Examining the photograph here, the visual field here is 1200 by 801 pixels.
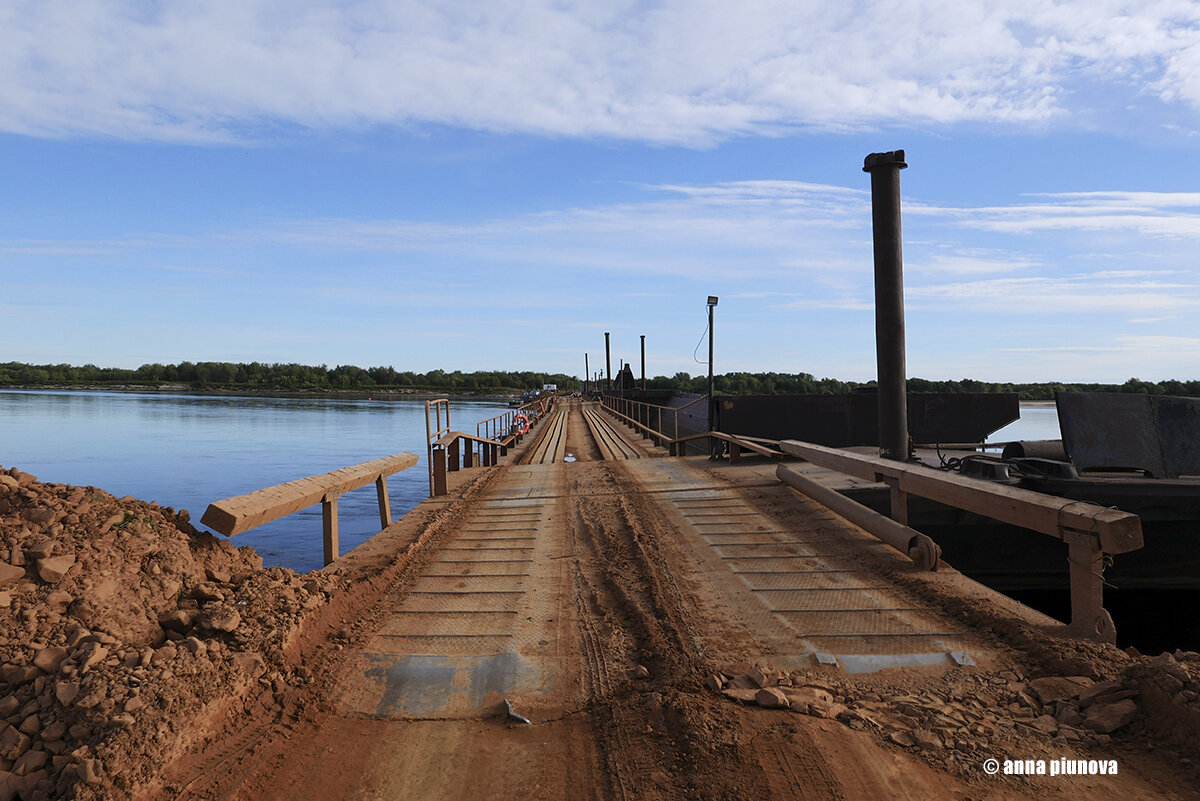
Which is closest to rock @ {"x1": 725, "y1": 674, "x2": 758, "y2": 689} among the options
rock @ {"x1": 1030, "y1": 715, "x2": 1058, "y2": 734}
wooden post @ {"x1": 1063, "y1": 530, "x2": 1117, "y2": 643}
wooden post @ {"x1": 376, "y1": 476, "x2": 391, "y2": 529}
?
rock @ {"x1": 1030, "y1": 715, "x2": 1058, "y2": 734}

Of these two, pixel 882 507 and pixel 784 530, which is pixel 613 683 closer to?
pixel 784 530

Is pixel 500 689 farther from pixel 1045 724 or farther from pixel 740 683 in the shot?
pixel 1045 724

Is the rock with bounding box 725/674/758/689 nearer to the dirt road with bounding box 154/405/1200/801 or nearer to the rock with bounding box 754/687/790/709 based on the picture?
the dirt road with bounding box 154/405/1200/801

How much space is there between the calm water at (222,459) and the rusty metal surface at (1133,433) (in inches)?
553

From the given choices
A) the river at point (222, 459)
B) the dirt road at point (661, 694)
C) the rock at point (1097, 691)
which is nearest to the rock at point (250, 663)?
the dirt road at point (661, 694)

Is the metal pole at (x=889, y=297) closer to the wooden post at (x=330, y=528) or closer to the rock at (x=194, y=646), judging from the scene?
the wooden post at (x=330, y=528)

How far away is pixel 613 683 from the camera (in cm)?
319

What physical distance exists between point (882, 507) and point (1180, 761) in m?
5.83

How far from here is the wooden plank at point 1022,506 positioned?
340 cm

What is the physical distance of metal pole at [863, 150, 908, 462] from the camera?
9000 mm

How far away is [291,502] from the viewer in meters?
4.37

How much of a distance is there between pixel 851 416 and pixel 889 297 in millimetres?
6858

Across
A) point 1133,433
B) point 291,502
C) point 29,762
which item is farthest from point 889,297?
point 29,762

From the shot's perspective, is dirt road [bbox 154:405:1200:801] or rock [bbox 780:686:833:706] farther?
rock [bbox 780:686:833:706]
